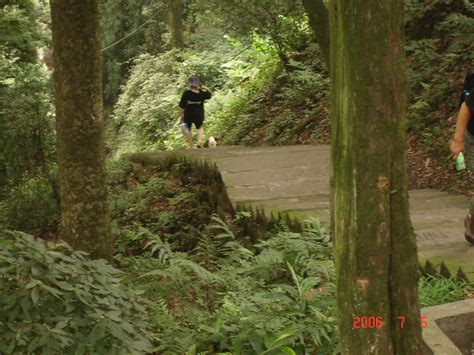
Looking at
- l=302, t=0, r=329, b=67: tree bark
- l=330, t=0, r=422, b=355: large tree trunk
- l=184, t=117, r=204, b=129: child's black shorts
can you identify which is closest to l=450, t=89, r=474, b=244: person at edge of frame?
l=302, t=0, r=329, b=67: tree bark

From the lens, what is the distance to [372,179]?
250 centimetres

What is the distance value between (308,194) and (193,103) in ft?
20.2

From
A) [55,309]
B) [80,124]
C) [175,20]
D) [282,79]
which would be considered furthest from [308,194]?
[175,20]

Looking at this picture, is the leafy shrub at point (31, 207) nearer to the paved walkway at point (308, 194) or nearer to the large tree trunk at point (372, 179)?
the paved walkway at point (308, 194)

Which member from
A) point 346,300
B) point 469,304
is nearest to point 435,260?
point 469,304

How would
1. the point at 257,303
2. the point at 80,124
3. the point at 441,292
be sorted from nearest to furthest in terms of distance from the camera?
the point at 441,292
the point at 257,303
the point at 80,124

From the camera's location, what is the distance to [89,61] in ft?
19.8

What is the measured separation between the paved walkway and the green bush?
A: 279 cm

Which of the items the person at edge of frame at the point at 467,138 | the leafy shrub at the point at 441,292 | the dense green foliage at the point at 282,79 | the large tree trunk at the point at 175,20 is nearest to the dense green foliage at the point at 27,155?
the dense green foliage at the point at 282,79

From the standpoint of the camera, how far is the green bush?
280 centimetres

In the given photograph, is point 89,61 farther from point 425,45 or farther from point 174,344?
point 425,45

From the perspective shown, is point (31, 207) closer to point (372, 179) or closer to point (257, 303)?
point (257, 303)

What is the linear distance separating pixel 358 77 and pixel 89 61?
4.15 m

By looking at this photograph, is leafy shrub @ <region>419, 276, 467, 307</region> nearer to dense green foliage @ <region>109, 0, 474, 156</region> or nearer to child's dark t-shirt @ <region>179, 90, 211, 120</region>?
dense green foliage @ <region>109, 0, 474, 156</region>
